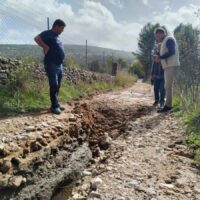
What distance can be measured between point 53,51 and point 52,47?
69 mm

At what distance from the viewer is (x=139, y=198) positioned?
3.17m

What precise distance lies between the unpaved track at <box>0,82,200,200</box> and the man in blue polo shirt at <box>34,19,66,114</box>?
0.48m

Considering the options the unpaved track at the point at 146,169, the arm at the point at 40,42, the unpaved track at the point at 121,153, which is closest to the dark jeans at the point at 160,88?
the unpaved track at the point at 121,153

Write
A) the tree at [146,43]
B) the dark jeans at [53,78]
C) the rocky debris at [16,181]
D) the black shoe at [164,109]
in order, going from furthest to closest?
the tree at [146,43] < the black shoe at [164,109] < the dark jeans at [53,78] < the rocky debris at [16,181]

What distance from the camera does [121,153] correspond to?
14.4 feet

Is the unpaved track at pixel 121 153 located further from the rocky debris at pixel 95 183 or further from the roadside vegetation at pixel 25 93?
the roadside vegetation at pixel 25 93

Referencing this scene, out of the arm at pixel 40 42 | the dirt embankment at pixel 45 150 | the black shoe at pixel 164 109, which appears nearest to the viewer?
the dirt embankment at pixel 45 150

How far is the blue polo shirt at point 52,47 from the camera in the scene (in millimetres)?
4996

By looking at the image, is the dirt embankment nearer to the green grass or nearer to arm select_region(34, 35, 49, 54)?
the green grass

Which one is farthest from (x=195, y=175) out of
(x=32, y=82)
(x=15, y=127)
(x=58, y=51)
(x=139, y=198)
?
(x=32, y=82)

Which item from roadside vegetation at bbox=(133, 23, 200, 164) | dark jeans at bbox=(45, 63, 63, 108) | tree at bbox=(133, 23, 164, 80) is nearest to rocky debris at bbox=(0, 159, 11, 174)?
dark jeans at bbox=(45, 63, 63, 108)

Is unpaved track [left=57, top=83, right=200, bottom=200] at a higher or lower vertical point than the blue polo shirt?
lower

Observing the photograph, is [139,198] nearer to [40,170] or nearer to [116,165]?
[116,165]

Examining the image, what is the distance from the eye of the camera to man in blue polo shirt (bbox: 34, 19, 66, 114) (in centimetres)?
498
